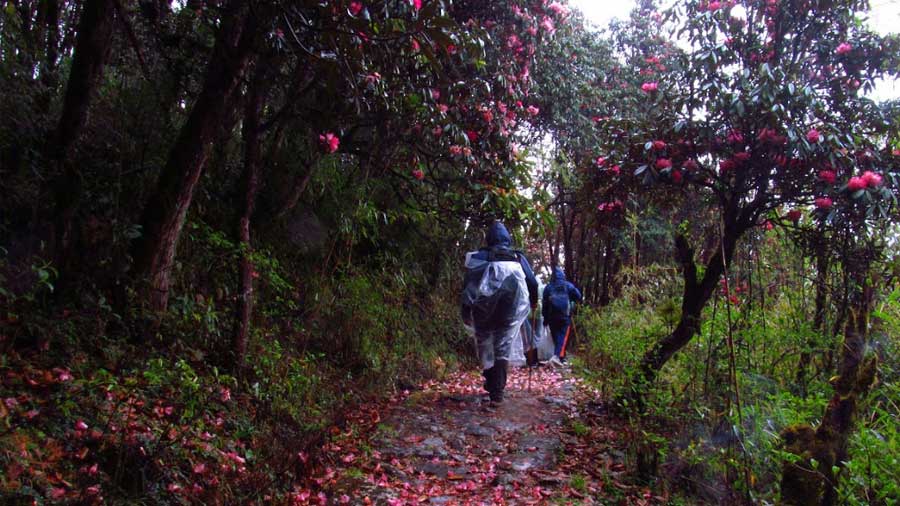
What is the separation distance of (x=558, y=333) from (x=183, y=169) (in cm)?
679

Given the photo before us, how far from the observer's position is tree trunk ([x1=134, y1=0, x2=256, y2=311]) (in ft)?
14.2

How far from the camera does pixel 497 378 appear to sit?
6410mm

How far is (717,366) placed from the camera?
4.84 metres

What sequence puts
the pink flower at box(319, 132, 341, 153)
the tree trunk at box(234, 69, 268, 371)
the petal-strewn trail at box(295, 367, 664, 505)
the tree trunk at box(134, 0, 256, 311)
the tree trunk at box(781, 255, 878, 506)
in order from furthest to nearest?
the pink flower at box(319, 132, 341, 153), the tree trunk at box(234, 69, 268, 371), the tree trunk at box(134, 0, 256, 311), the petal-strewn trail at box(295, 367, 664, 505), the tree trunk at box(781, 255, 878, 506)

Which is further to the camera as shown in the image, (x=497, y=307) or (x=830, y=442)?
(x=497, y=307)

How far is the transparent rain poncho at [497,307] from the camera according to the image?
634cm

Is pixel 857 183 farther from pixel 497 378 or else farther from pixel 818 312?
pixel 497 378

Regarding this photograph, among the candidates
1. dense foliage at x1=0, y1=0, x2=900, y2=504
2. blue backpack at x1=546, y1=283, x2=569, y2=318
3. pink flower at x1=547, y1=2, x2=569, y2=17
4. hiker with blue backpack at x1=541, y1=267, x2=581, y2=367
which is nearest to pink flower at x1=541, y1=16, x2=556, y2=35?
pink flower at x1=547, y1=2, x2=569, y2=17

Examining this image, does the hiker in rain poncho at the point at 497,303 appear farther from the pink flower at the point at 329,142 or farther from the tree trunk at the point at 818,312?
the tree trunk at the point at 818,312

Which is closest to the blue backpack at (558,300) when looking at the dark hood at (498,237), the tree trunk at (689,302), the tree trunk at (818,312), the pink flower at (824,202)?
the dark hood at (498,237)

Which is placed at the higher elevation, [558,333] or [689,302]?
[689,302]

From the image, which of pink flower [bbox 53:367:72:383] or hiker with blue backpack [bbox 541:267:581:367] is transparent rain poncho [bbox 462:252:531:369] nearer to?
hiker with blue backpack [bbox 541:267:581:367]

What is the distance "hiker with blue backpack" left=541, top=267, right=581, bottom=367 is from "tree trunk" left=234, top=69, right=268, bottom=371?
5.81 m

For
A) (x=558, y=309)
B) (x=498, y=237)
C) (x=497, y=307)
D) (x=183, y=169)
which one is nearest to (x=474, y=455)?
(x=497, y=307)
